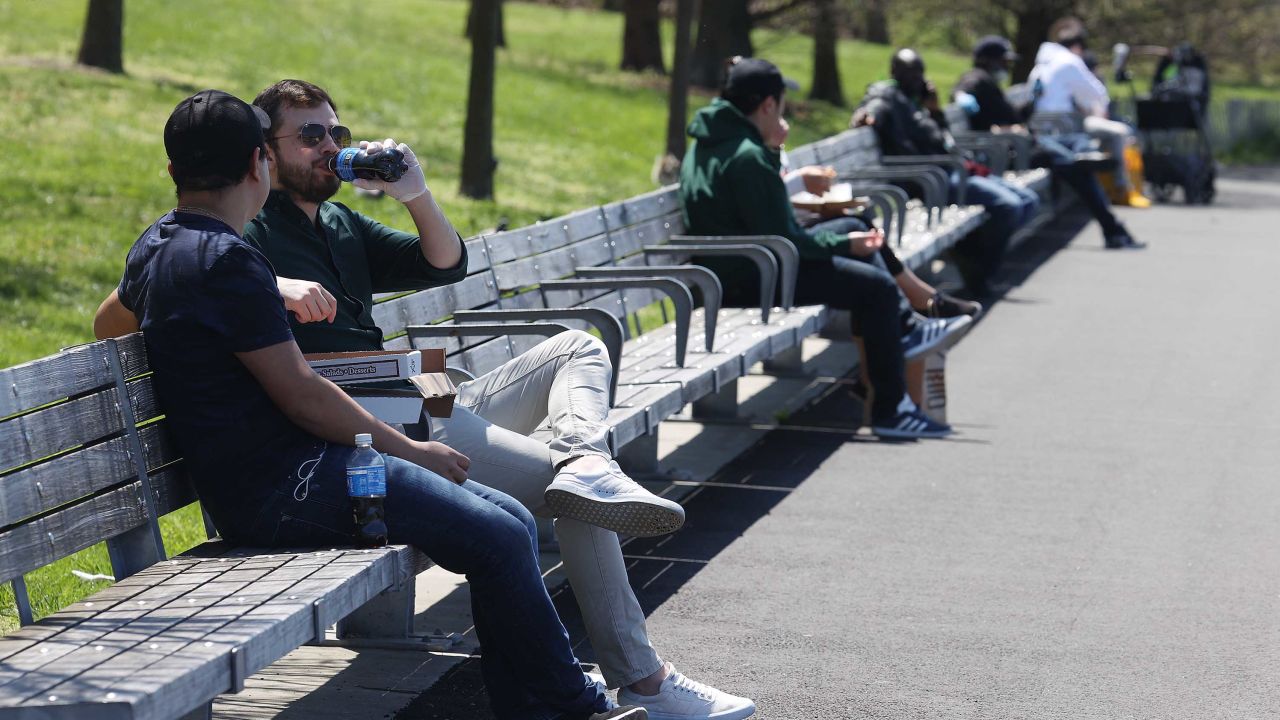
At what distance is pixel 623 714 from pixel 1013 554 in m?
2.35

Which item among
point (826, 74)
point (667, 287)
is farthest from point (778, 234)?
point (826, 74)

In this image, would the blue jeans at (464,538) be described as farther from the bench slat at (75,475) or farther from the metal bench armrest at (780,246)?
the metal bench armrest at (780,246)

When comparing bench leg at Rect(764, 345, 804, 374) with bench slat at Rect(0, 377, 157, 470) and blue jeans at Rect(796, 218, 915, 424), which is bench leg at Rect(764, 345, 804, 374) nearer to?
blue jeans at Rect(796, 218, 915, 424)

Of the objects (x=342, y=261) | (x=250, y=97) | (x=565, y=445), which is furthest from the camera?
(x=250, y=97)

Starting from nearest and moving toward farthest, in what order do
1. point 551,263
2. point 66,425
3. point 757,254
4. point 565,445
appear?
point 66,425, point 565,445, point 551,263, point 757,254

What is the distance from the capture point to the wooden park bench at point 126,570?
312 centimetres

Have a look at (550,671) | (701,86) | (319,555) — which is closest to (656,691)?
(550,671)

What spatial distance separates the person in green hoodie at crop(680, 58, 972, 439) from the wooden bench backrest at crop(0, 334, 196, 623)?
388cm

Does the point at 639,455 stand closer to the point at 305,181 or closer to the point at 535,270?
the point at 535,270

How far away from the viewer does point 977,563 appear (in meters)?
5.83

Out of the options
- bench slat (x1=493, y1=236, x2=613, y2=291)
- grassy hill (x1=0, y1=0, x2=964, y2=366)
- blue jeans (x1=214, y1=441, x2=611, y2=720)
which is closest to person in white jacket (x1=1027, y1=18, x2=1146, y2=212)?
grassy hill (x1=0, y1=0, x2=964, y2=366)

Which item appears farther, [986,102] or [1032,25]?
[1032,25]

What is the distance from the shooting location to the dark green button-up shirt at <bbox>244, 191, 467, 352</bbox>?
14.9 feet

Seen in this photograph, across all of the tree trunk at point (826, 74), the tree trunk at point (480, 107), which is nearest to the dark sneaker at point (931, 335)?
the tree trunk at point (480, 107)
